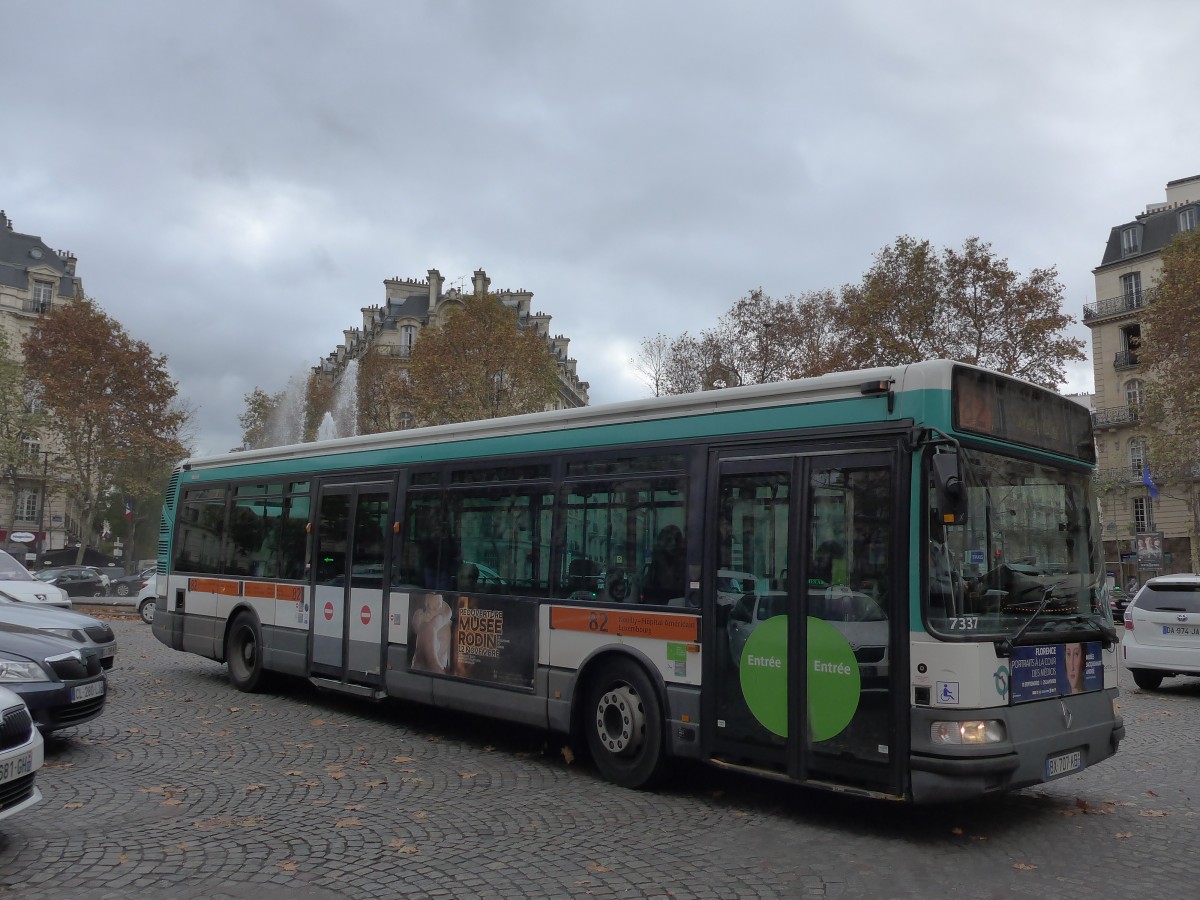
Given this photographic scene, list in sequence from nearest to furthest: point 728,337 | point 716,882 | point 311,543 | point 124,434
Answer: point 716,882, point 311,543, point 728,337, point 124,434

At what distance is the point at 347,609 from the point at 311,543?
116 centimetres

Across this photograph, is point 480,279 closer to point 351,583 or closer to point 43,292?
point 43,292

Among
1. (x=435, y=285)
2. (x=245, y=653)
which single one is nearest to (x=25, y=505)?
(x=435, y=285)

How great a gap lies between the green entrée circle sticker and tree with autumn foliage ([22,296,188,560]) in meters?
45.0

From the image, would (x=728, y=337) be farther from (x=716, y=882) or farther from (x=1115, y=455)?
(x=716, y=882)

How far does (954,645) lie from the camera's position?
6020 millimetres

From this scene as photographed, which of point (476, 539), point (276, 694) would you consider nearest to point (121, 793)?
point (476, 539)

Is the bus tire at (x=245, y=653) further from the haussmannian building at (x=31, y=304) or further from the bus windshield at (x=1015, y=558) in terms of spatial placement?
the haussmannian building at (x=31, y=304)

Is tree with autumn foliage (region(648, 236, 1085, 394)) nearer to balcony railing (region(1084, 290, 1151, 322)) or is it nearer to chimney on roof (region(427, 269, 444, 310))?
balcony railing (region(1084, 290, 1151, 322))

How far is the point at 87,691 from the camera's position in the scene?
842cm

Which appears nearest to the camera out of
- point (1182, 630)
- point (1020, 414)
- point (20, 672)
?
point (1020, 414)

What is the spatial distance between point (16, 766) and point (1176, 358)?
131 ft

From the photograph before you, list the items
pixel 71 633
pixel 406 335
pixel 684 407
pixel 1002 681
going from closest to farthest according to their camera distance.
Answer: pixel 1002 681
pixel 684 407
pixel 71 633
pixel 406 335

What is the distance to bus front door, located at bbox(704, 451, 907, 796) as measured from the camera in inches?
248
